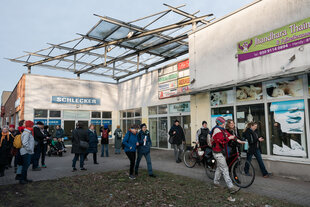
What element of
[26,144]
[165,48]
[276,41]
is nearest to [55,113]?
[165,48]

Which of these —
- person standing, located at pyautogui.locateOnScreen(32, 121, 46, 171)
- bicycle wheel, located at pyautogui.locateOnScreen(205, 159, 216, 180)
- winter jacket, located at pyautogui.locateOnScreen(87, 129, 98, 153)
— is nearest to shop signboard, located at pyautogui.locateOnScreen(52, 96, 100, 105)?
winter jacket, located at pyautogui.locateOnScreen(87, 129, 98, 153)

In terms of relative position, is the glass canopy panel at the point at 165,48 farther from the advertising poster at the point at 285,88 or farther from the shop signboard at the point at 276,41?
the advertising poster at the point at 285,88

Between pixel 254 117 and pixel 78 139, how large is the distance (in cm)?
616

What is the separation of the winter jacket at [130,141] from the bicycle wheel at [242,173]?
2.75m

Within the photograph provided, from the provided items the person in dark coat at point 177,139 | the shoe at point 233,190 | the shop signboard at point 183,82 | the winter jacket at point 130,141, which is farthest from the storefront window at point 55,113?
the shoe at point 233,190

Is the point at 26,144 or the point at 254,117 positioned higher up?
the point at 254,117

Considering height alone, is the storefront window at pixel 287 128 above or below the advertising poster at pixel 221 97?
below

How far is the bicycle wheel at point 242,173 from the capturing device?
536cm

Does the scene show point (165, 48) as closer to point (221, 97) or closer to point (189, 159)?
point (221, 97)

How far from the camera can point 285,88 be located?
22.6ft

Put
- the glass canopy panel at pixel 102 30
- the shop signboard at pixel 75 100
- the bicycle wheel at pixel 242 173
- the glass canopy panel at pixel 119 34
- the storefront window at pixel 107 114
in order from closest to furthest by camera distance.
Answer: the bicycle wheel at pixel 242 173
the glass canopy panel at pixel 102 30
the glass canopy panel at pixel 119 34
the shop signboard at pixel 75 100
the storefront window at pixel 107 114

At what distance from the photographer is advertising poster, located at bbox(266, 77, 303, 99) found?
660cm

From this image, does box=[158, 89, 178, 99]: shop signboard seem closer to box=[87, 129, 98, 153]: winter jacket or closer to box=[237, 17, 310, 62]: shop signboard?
box=[87, 129, 98, 153]: winter jacket

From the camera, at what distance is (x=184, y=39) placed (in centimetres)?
1436
